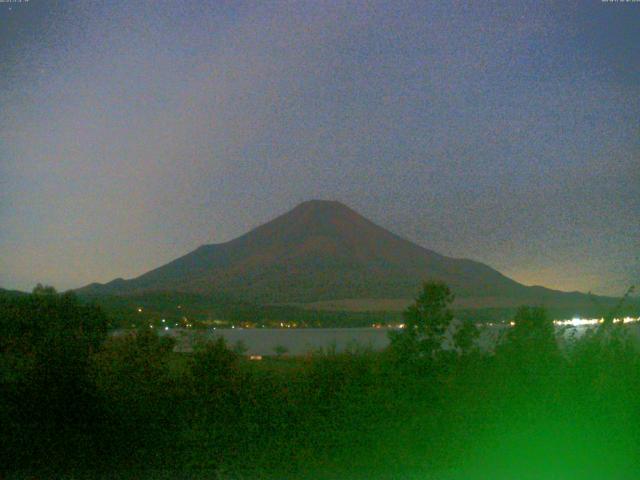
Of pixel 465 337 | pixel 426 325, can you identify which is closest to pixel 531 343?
pixel 465 337

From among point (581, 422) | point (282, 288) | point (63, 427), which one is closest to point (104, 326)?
point (63, 427)

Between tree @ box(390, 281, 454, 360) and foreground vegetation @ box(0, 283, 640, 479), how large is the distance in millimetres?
1082

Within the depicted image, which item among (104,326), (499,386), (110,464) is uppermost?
(104,326)

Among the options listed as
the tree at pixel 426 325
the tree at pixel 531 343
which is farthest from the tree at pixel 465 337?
the tree at pixel 531 343

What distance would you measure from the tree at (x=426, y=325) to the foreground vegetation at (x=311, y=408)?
42.6 inches

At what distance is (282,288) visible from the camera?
1517 inches

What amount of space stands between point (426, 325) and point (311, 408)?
6.11m

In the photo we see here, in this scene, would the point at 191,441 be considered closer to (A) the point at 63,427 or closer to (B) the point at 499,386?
(A) the point at 63,427

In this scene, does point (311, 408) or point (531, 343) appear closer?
point (311, 408)

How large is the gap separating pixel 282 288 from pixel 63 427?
1131 inches

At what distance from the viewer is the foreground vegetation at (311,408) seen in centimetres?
822

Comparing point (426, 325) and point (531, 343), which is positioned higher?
point (426, 325)

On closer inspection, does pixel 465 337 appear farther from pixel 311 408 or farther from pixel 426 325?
pixel 311 408

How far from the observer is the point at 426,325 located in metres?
15.6
